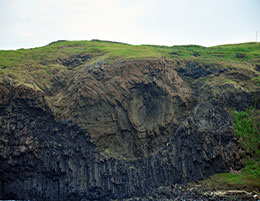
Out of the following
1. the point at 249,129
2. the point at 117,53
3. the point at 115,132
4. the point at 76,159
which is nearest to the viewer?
the point at 76,159

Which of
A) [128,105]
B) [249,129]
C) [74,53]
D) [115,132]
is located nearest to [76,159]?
[115,132]

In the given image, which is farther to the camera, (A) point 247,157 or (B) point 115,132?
(B) point 115,132

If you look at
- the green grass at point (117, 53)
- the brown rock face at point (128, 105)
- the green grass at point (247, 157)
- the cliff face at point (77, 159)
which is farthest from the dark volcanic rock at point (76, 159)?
the green grass at point (117, 53)

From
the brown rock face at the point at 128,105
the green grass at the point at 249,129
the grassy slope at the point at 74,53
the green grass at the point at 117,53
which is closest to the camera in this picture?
the green grass at the point at 249,129

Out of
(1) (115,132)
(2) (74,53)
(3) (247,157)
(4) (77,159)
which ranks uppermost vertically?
(2) (74,53)

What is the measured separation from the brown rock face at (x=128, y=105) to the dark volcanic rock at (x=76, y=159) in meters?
1.28

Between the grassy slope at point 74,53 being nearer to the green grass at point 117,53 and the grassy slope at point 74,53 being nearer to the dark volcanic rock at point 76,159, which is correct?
the green grass at point 117,53

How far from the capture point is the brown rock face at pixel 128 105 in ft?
87.2

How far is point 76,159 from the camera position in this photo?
24875 mm

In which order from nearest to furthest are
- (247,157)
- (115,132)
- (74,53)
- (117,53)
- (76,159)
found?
(76,159) → (247,157) → (115,132) → (117,53) → (74,53)

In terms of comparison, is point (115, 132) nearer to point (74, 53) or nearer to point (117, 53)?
point (117, 53)

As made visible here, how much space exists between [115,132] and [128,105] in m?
3.05

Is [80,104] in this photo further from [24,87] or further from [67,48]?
[67,48]

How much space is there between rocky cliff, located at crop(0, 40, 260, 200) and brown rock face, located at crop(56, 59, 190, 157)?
3.8 inches
